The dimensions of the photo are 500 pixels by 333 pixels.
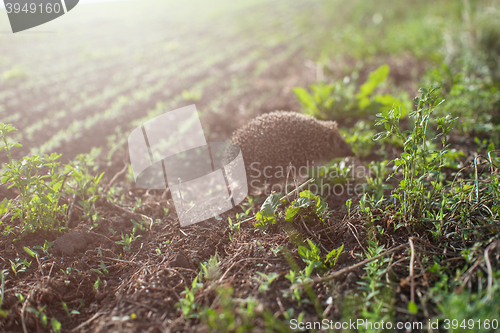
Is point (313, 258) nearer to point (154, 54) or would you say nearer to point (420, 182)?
point (420, 182)

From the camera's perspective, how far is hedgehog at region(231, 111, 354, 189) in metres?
3.37

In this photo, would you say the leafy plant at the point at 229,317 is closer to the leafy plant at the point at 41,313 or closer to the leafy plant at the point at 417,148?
the leafy plant at the point at 41,313

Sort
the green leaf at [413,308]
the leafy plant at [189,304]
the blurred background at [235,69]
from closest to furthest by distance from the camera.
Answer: the green leaf at [413,308], the leafy plant at [189,304], the blurred background at [235,69]

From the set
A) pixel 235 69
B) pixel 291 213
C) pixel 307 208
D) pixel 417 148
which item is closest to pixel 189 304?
pixel 291 213

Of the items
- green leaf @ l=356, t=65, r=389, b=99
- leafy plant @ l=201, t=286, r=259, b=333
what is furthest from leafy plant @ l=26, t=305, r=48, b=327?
green leaf @ l=356, t=65, r=389, b=99

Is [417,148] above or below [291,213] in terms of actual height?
above

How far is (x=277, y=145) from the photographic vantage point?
3373 millimetres

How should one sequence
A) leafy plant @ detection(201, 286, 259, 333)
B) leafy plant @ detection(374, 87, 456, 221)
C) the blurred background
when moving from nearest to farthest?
1. leafy plant @ detection(201, 286, 259, 333)
2. leafy plant @ detection(374, 87, 456, 221)
3. the blurred background

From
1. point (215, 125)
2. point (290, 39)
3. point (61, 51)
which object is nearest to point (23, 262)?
point (215, 125)

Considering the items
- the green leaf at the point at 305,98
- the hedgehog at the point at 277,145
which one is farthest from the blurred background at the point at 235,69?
the hedgehog at the point at 277,145

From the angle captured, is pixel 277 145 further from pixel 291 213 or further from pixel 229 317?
pixel 229 317

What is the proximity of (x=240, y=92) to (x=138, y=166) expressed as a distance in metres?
3.89

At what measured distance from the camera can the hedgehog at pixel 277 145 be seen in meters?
3.37

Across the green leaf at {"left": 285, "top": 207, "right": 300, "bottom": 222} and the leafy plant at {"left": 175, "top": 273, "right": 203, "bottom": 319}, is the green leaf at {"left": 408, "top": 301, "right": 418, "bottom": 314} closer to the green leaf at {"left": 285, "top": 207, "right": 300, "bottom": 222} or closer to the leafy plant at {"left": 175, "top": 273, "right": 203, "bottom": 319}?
the green leaf at {"left": 285, "top": 207, "right": 300, "bottom": 222}
